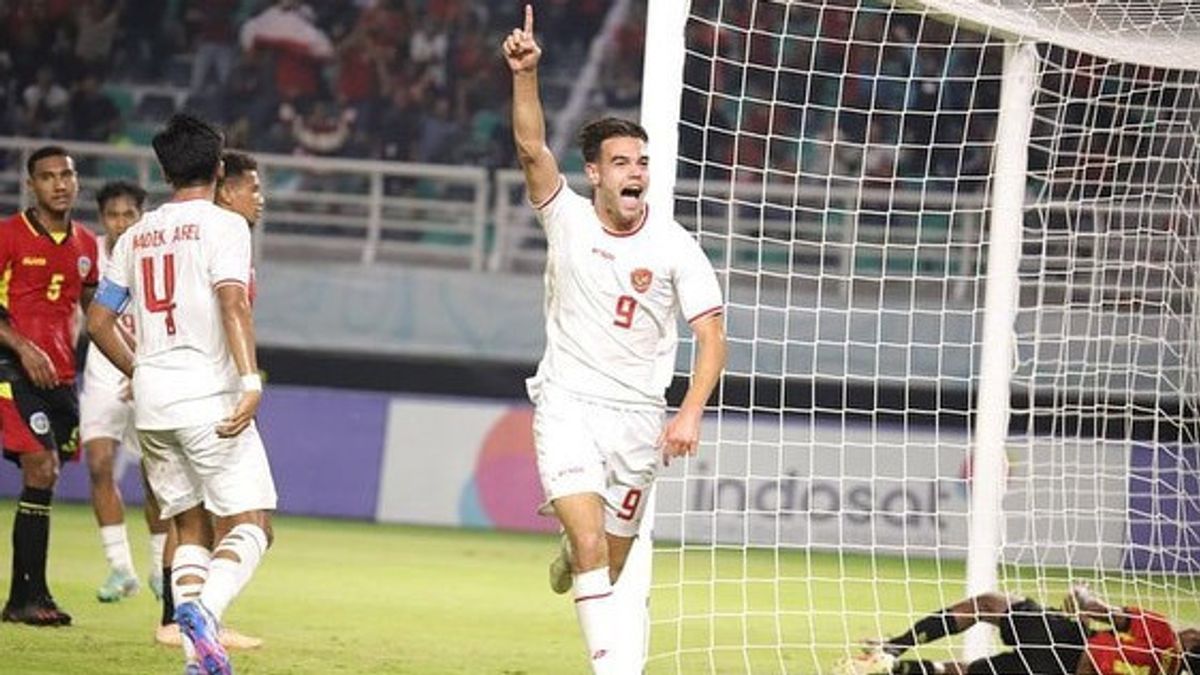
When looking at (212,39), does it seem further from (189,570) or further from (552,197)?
(552,197)

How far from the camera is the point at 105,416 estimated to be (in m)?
11.1

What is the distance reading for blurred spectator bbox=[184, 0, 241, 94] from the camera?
20.7 metres

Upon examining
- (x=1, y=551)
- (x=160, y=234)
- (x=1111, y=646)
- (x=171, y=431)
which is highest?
(x=160, y=234)

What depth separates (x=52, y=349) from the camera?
10.1 m

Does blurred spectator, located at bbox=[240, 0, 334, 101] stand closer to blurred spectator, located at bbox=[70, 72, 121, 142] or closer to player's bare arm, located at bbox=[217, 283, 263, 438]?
blurred spectator, located at bbox=[70, 72, 121, 142]

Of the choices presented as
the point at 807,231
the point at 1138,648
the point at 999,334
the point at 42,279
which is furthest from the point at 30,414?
the point at 807,231

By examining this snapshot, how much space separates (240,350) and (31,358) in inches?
97.5

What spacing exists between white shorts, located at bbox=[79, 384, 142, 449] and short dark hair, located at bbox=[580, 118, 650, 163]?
434 cm

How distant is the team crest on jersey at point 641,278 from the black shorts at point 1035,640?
6.33 ft

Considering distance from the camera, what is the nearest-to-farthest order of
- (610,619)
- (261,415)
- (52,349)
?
(610,619), (52,349), (261,415)

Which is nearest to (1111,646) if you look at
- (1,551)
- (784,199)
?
(1,551)

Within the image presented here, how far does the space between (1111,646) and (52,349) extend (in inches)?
188

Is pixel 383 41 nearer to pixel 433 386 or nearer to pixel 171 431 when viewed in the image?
pixel 433 386

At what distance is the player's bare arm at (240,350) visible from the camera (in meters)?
7.30
